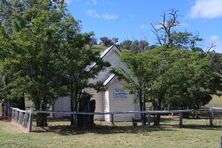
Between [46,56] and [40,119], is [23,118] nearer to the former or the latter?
[40,119]

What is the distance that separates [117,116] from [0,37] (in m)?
13.6

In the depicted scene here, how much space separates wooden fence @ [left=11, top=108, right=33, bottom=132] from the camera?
23.3m

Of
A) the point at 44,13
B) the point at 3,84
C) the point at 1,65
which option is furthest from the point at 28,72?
the point at 3,84

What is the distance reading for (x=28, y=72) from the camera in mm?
24719

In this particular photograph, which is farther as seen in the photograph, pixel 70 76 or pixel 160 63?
pixel 160 63

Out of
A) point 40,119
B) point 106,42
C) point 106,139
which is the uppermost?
point 106,42

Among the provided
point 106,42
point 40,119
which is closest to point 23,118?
point 40,119

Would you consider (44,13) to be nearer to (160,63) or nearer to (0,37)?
(0,37)

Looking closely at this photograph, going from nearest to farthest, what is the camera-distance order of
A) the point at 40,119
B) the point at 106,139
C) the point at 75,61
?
the point at 106,139 < the point at 75,61 < the point at 40,119

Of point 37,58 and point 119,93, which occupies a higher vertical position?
point 37,58

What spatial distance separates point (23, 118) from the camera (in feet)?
83.1

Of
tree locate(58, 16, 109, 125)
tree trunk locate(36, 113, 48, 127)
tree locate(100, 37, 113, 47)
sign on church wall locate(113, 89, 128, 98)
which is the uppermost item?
tree locate(100, 37, 113, 47)

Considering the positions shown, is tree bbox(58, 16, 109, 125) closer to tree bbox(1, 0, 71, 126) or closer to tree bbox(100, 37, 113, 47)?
tree bbox(1, 0, 71, 126)

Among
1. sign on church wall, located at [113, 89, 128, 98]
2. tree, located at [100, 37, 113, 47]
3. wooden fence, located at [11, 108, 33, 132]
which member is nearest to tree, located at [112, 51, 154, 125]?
wooden fence, located at [11, 108, 33, 132]
